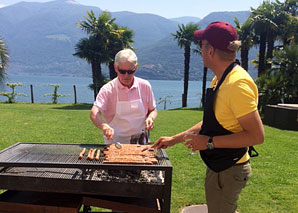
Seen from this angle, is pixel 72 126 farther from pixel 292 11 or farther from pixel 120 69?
pixel 292 11

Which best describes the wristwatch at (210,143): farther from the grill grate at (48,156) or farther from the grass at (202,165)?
the grass at (202,165)

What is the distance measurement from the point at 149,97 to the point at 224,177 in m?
1.49

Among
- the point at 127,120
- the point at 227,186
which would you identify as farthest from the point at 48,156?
the point at 227,186

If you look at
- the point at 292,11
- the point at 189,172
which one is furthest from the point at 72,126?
the point at 292,11

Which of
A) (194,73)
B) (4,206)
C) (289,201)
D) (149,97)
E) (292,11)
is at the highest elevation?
(292,11)

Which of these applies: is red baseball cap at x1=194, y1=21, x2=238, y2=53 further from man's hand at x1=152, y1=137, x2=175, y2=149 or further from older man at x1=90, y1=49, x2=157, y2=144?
older man at x1=90, y1=49, x2=157, y2=144

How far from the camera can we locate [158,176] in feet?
8.82

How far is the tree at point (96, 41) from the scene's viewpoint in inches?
1099

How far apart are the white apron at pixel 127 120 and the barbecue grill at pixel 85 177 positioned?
0.54m

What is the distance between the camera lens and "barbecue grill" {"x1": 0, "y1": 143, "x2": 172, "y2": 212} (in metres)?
2.43

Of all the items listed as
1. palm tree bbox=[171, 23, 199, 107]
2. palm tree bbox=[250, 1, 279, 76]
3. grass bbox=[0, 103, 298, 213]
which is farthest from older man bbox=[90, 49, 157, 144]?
palm tree bbox=[171, 23, 199, 107]

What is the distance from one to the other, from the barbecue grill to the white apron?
0.54 meters

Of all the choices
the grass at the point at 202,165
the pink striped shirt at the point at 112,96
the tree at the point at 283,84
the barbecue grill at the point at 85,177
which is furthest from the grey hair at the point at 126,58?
the tree at the point at 283,84

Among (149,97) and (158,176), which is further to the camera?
(149,97)
